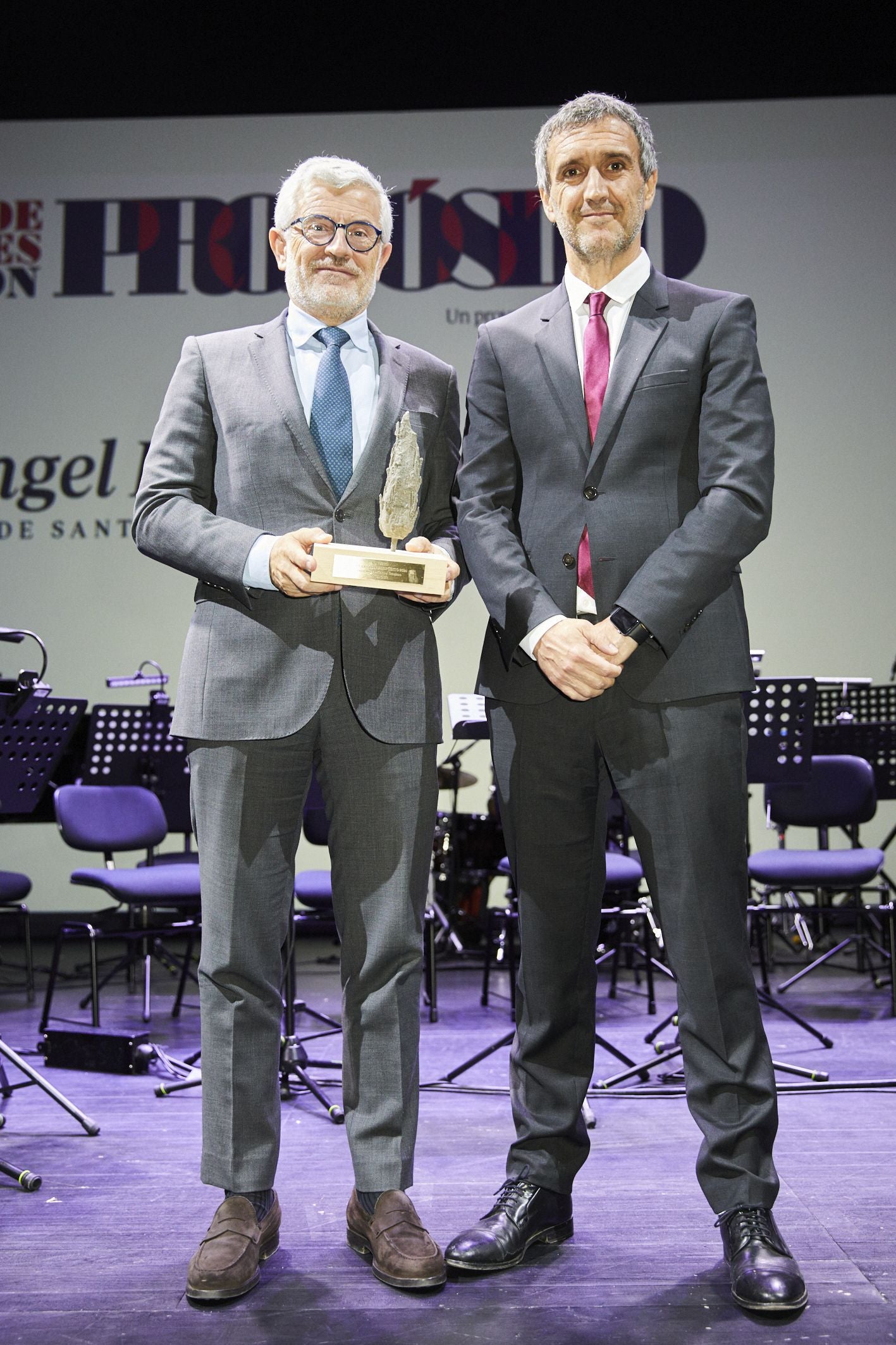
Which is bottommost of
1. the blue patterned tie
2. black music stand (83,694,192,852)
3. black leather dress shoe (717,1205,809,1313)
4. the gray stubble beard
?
black leather dress shoe (717,1205,809,1313)

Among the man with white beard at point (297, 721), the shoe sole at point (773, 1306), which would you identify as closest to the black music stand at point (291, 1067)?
the man with white beard at point (297, 721)

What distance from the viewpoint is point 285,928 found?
81.1 inches

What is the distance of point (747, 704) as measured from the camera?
12.4ft

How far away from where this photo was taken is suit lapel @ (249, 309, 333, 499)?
2084mm

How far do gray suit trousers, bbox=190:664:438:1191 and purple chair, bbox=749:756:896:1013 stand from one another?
2.36 m

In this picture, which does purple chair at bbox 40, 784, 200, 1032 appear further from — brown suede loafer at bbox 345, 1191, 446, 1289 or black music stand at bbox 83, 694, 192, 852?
brown suede loafer at bbox 345, 1191, 446, 1289

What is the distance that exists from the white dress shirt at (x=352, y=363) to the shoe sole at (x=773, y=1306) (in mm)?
1552

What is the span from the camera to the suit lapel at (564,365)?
6.89 feet

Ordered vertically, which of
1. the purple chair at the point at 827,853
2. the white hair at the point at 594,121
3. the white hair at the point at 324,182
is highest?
the white hair at the point at 594,121

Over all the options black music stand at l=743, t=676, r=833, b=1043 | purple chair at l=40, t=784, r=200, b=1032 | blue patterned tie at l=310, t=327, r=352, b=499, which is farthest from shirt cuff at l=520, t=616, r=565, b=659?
purple chair at l=40, t=784, r=200, b=1032

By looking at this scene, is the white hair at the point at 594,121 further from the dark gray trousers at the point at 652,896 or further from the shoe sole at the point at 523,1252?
the shoe sole at the point at 523,1252

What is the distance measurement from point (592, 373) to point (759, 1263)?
1540mm

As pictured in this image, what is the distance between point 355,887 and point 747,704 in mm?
2088

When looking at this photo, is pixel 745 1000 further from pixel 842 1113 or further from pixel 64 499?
pixel 64 499
